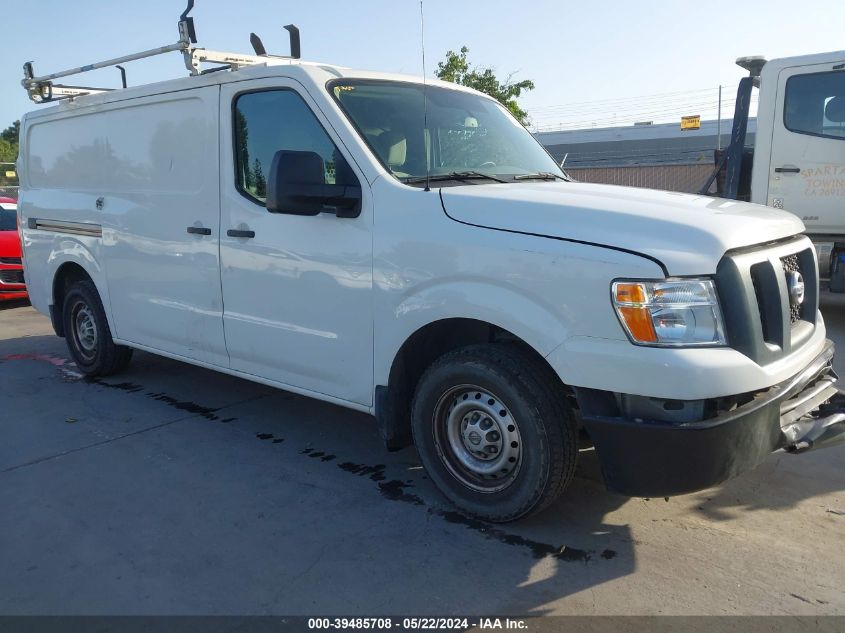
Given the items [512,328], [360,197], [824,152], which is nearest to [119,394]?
[360,197]

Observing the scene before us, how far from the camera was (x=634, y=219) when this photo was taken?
9.66ft

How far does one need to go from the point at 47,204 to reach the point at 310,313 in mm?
3538

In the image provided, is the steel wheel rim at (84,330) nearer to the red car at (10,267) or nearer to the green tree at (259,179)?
the green tree at (259,179)

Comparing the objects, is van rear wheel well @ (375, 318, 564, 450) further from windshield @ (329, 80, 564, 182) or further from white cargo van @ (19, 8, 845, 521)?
windshield @ (329, 80, 564, 182)

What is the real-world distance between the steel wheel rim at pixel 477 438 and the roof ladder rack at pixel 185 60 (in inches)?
100

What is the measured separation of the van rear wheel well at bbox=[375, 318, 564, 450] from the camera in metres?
3.56

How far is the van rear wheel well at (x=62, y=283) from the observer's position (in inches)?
242

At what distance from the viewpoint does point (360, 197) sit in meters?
3.65

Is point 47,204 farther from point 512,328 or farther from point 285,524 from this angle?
point 512,328

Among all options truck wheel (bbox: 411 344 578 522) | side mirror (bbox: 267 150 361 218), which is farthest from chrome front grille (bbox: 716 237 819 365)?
side mirror (bbox: 267 150 361 218)

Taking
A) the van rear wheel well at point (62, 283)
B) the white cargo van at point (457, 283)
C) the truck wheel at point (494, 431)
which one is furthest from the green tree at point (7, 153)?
the truck wheel at point (494, 431)

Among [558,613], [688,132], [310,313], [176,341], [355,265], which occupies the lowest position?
[558,613]

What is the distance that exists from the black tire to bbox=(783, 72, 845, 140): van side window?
6992 mm

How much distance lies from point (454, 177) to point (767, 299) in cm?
164
